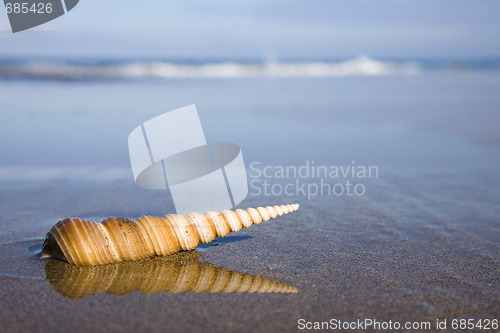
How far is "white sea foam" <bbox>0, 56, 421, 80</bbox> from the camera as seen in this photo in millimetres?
15151

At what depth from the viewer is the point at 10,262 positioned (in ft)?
8.37

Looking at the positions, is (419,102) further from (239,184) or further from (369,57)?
(369,57)

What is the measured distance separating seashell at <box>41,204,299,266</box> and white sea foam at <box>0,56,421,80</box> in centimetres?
1246

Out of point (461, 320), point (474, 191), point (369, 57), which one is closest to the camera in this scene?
point (461, 320)

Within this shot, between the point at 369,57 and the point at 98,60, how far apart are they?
37.6 feet

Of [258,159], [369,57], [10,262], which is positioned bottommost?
[369,57]

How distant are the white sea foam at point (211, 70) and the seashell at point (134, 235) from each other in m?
12.5

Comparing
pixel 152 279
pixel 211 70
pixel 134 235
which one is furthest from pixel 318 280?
pixel 211 70

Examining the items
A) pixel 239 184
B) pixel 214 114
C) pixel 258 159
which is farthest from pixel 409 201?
pixel 214 114

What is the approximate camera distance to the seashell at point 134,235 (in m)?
2.37

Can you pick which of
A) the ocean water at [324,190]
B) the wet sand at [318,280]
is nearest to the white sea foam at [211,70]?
the ocean water at [324,190]

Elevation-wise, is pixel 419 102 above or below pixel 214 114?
below

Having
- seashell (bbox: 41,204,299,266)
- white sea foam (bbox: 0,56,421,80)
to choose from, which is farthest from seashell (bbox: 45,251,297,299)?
white sea foam (bbox: 0,56,421,80)

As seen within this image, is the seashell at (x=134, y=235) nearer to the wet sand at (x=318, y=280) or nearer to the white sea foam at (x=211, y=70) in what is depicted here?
the wet sand at (x=318, y=280)
